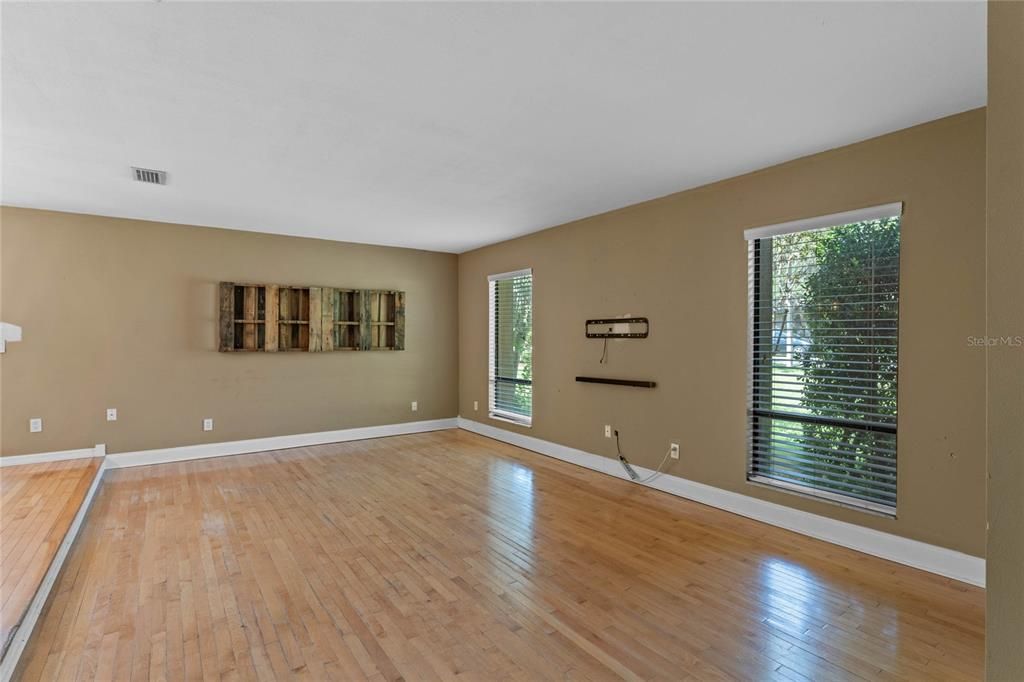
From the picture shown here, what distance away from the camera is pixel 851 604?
251 centimetres

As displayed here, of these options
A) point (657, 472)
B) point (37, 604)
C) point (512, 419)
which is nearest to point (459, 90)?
point (37, 604)

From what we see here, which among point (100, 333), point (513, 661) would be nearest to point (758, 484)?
point (513, 661)

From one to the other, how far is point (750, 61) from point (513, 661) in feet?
9.17

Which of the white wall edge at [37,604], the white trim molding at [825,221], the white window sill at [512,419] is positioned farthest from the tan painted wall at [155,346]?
the white trim molding at [825,221]

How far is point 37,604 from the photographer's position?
2406 mm

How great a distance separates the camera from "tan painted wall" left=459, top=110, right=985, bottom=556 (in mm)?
2760

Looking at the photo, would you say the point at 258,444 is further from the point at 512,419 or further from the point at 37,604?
the point at 37,604

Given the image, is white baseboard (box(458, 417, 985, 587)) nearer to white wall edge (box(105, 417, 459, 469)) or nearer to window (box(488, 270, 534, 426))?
window (box(488, 270, 534, 426))

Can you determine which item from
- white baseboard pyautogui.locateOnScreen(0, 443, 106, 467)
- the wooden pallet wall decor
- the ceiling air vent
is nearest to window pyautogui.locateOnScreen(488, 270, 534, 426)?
the wooden pallet wall decor

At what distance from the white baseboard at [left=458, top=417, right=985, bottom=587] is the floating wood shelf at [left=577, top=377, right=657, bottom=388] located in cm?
76

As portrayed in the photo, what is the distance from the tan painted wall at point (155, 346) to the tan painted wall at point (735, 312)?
7.54 feet

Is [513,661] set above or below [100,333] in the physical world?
below

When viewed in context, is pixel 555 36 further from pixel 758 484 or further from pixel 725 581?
pixel 758 484

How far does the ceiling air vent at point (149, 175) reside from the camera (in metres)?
3.64
